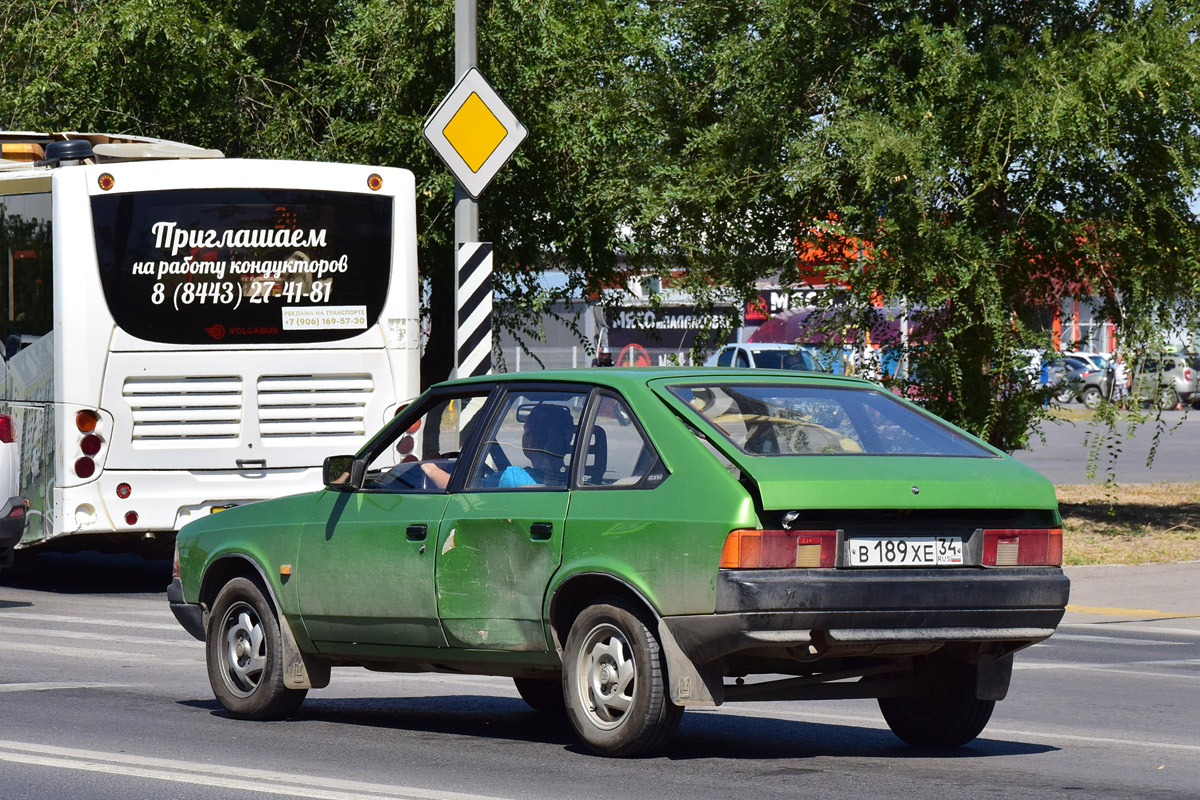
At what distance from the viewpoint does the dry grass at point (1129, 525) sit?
57.1ft

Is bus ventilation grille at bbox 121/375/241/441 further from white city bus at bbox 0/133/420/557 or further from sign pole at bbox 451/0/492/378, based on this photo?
sign pole at bbox 451/0/492/378

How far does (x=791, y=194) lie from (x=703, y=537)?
1079 centimetres

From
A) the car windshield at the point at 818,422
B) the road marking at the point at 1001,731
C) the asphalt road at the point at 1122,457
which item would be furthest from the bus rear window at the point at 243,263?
the asphalt road at the point at 1122,457

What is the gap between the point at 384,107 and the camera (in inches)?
820

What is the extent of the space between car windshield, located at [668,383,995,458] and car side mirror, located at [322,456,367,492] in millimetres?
1632

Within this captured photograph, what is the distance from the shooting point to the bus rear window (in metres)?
14.3

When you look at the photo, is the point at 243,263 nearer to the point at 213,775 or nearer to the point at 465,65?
the point at 465,65

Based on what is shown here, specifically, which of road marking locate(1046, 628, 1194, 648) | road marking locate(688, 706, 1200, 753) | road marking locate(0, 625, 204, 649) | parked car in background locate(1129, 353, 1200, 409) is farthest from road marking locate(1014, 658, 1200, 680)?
parked car in background locate(1129, 353, 1200, 409)

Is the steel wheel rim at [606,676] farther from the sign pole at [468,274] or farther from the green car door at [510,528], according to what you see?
the sign pole at [468,274]

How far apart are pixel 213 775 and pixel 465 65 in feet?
28.4

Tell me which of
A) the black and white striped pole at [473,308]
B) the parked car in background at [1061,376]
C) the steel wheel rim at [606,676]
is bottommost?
the steel wheel rim at [606,676]

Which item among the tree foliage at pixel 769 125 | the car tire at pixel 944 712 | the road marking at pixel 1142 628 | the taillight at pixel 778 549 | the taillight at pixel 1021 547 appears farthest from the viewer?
the tree foliage at pixel 769 125

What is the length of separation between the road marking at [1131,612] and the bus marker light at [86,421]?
7.49m

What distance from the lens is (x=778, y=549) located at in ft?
Answer: 22.7
